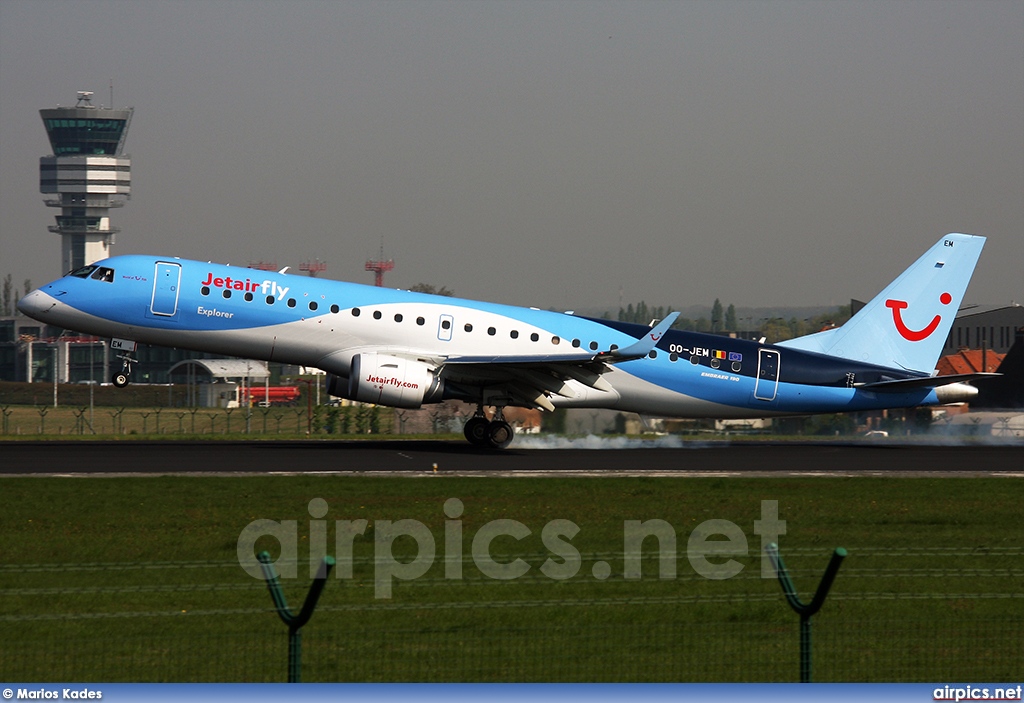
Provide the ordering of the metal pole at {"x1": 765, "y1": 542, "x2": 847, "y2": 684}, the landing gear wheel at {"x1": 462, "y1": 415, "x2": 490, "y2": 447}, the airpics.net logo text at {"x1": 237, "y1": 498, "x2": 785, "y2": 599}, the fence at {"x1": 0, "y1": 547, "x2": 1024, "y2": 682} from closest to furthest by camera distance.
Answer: the metal pole at {"x1": 765, "y1": 542, "x2": 847, "y2": 684} < the fence at {"x1": 0, "y1": 547, "x2": 1024, "y2": 682} < the airpics.net logo text at {"x1": 237, "y1": 498, "x2": 785, "y2": 599} < the landing gear wheel at {"x1": 462, "y1": 415, "x2": 490, "y2": 447}

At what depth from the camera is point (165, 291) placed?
31.5 metres

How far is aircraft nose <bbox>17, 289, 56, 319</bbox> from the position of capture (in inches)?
1255

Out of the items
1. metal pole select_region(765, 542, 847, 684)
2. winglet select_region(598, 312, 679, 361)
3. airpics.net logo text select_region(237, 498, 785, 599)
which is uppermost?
winglet select_region(598, 312, 679, 361)

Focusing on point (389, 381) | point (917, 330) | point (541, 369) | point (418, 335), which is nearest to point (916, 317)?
point (917, 330)

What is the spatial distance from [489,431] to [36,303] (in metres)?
12.9

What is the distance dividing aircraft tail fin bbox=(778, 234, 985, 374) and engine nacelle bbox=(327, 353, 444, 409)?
40.1 feet

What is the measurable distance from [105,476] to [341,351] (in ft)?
29.2

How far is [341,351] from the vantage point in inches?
1286

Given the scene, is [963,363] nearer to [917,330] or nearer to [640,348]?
[917,330]

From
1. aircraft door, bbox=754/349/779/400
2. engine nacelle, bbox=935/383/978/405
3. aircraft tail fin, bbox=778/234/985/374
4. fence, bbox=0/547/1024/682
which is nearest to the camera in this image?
fence, bbox=0/547/1024/682

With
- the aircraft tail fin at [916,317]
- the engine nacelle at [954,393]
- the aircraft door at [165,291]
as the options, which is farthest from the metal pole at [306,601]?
the engine nacelle at [954,393]

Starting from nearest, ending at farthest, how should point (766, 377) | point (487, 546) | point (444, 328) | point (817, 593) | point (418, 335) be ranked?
point (817, 593), point (487, 546), point (418, 335), point (444, 328), point (766, 377)

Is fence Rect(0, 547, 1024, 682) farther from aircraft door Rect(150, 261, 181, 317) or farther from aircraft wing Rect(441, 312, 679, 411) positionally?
aircraft door Rect(150, 261, 181, 317)

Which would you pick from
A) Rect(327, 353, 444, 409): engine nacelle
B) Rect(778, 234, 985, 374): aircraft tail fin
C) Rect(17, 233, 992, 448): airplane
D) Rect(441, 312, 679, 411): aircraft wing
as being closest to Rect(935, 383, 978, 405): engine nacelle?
Rect(17, 233, 992, 448): airplane
